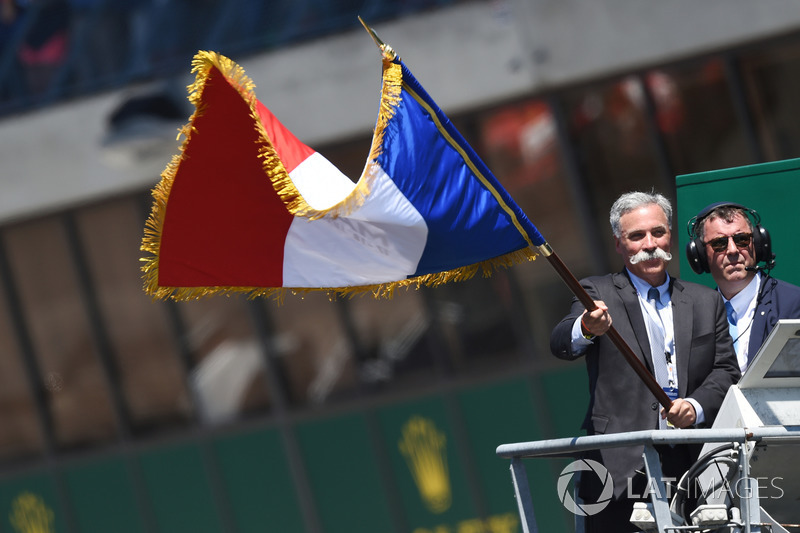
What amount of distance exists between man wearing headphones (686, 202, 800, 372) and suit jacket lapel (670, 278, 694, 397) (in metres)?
0.36

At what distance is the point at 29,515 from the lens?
13.2m

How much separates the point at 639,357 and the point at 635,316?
17 centimetres

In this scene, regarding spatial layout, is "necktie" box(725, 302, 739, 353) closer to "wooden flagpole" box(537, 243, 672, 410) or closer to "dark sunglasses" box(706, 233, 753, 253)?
"dark sunglasses" box(706, 233, 753, 253)

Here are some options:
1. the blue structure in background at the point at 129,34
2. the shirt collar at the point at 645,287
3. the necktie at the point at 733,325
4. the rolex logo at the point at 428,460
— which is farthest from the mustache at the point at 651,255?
the rolex logo at the point at 428,460

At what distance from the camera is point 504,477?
1197cm

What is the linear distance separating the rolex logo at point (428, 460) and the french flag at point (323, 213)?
7.61m

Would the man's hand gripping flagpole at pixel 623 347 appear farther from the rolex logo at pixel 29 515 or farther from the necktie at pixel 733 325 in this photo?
the rolex logo at pixel 29 515

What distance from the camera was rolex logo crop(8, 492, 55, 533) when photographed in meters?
13.1

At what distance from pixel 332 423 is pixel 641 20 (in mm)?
5132

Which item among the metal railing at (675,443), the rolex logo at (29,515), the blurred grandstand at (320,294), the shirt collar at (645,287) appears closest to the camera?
the metal railing at (675,443)

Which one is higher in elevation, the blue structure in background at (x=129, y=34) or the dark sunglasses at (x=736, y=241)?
the blue structure in background at (x=129, y=34)

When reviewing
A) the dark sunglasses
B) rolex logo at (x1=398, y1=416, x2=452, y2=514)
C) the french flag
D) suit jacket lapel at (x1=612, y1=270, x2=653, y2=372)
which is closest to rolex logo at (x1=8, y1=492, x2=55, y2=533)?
rolex logo at (x1=398, y1=416, x2=452, y2=514)

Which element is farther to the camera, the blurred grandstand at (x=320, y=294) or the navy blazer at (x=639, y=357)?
the blurred grandstand at (x=320, y=294)

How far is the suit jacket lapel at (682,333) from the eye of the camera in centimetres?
446
